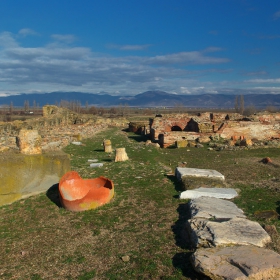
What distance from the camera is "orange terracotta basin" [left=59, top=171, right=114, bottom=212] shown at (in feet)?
20.3

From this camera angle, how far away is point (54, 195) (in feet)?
23.2

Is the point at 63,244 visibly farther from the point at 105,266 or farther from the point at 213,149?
the point at 213,149

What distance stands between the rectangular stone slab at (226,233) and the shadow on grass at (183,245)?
0.42 feet

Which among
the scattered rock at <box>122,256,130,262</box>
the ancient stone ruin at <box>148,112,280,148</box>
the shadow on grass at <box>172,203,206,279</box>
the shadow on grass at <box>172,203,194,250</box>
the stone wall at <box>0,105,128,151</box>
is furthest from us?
the ancient stone ruin at <box>148,112,280,148</box>

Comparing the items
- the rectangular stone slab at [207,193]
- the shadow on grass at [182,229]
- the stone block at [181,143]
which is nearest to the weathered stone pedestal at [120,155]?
the rectangular stone slab at [207,193]

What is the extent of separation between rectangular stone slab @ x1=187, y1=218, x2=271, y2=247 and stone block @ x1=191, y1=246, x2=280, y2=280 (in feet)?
0.62

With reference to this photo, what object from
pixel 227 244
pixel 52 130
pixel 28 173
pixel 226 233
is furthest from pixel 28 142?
pixel 52 130

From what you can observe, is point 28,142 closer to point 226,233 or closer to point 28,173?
point 28,173

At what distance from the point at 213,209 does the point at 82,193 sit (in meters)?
3.15

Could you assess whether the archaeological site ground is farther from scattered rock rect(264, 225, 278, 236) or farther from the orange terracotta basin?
the orange terracotta basin

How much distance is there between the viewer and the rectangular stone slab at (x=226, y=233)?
4.23 m

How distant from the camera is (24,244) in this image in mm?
4945

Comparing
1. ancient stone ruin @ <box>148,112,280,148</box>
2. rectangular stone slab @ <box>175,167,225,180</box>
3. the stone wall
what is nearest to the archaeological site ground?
rectangular stone slab @ <box>175,167,225,180</box>

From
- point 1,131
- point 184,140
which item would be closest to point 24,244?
point 184,140
